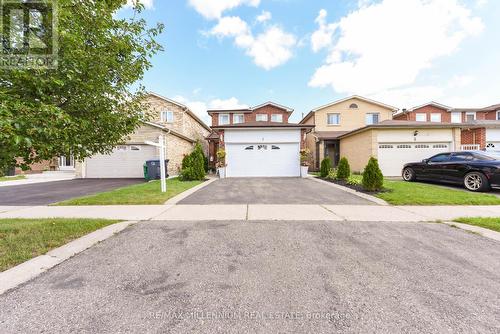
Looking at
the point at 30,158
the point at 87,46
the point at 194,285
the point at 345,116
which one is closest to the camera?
the point at 194,285

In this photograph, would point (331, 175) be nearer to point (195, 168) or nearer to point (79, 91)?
point (195, 168)

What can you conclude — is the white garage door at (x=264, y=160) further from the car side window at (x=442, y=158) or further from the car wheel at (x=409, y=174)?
the car side window at (x=442, y=158)

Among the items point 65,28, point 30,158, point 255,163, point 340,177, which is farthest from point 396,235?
point 255,163

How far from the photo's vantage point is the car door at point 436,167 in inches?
371

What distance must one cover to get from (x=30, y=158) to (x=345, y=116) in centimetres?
2407

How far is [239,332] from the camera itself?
1724mm

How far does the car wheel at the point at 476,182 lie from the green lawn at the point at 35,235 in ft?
41.0

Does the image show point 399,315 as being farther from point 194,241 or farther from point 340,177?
point 340,177

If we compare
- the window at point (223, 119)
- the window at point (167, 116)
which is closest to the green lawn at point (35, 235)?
the window at point (167, 116)

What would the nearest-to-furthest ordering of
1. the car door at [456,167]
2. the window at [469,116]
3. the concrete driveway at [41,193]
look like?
the concrete driveway at [41,193] → the car door at [456,167] → the window at [469,116]

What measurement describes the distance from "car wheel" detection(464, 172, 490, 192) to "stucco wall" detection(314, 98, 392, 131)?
47.8ft

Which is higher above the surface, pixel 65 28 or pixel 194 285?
pixel 65 28

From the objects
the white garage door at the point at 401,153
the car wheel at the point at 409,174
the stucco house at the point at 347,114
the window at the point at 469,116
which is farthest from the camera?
the window at the point at 469,116

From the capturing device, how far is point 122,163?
1529 centimetres
